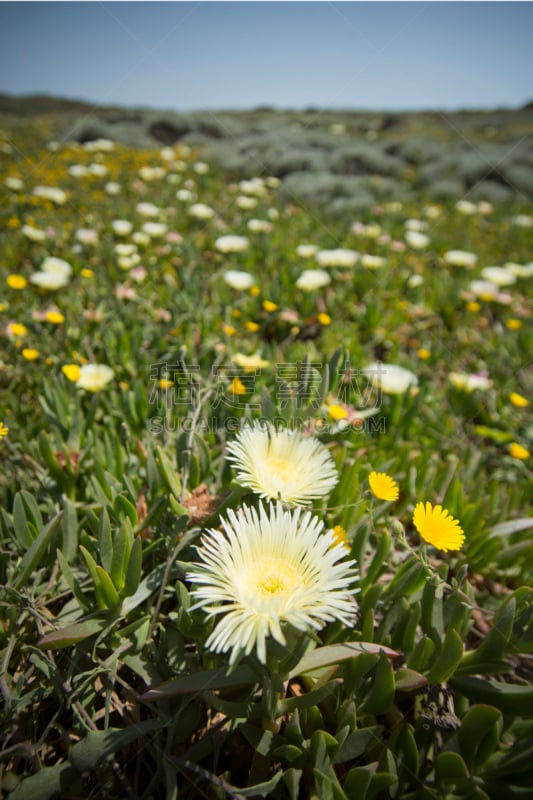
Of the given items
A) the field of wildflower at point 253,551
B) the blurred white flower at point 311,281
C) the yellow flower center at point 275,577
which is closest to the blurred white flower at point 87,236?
the field of wildflower at point 253,551

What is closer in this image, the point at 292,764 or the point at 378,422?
the point at 292,764

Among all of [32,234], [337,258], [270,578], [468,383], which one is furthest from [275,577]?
[32,234]

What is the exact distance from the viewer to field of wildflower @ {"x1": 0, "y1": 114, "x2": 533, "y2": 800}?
0.82 meters

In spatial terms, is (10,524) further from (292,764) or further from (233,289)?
(233,289)

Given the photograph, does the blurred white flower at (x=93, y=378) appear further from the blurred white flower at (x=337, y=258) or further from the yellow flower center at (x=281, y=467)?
the blurred white flower at (x=337, y=258)

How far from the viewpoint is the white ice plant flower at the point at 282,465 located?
0.89m

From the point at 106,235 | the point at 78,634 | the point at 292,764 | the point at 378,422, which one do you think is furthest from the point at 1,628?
the point at 106,235

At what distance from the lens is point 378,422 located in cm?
185

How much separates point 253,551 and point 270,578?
2.0 inches

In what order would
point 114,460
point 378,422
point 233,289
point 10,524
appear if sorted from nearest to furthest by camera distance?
point 10,524 → point 114,460 → point 378,422 → point 233,289

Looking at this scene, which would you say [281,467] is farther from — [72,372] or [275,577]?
[72,372]

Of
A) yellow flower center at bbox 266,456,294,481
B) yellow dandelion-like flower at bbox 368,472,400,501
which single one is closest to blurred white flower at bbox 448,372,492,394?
yellow dandelion-like flower at bbox 368,472,400,501

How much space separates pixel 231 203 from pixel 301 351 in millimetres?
3051

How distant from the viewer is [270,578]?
0.80 metres
